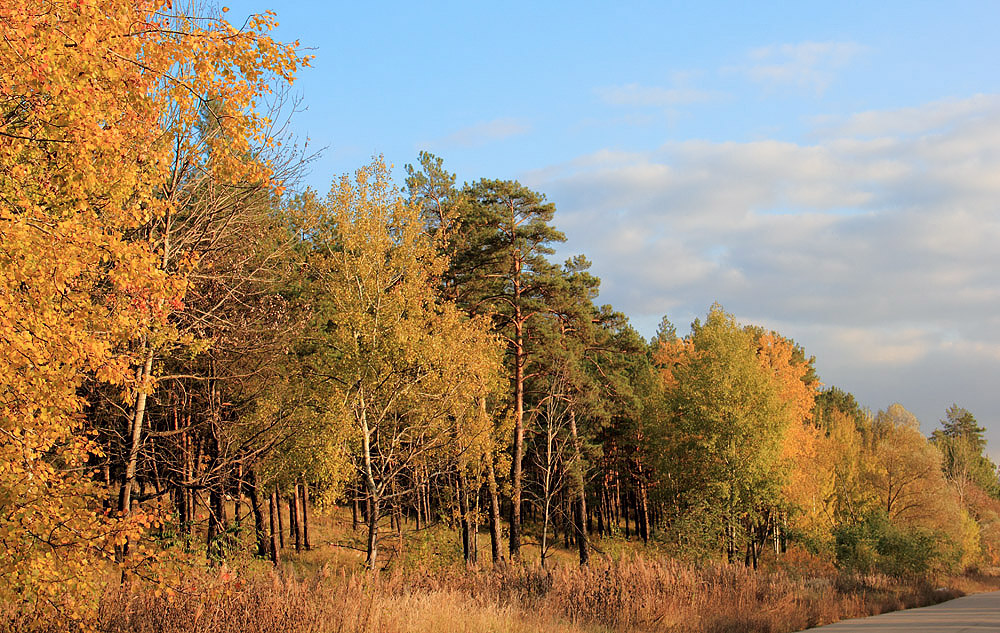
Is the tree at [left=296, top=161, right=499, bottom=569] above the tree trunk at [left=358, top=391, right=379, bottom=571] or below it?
above

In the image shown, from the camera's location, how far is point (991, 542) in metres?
60.1

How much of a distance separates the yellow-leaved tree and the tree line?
0.12 feet

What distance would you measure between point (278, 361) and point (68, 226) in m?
14.9

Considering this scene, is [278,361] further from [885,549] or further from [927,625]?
[885,549]

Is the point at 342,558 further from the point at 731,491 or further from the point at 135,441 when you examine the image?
the point at 135,441

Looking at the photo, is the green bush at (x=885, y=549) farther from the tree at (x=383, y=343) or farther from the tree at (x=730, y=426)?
the tree at (x=383, y=343)

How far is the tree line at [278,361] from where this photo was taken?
23.2 ft

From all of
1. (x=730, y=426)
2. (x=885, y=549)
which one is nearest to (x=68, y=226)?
(x=730, y=426)

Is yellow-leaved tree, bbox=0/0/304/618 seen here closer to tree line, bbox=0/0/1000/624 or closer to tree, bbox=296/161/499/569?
tree line, bbox=0/0/1000/624

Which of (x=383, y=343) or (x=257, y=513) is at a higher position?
(x=383, y=343)

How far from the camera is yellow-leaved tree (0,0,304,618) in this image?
6.38 m

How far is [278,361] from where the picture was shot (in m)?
21.0

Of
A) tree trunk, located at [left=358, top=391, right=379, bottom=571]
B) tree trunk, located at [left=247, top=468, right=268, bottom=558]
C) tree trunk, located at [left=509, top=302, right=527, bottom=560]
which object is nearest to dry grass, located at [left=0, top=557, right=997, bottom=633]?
tree trunk, located at [left=358, top=391, right=379, bottom=571]

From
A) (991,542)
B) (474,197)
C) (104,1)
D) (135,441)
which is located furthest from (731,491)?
(991,542)
